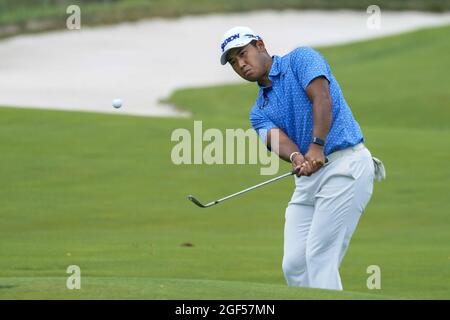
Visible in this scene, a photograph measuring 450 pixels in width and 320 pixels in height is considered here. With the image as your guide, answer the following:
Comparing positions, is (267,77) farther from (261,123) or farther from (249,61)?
(261,123)

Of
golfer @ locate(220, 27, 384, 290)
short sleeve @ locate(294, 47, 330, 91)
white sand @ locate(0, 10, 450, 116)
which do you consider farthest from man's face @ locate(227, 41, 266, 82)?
white sand @ locate(0, 10, 450, 116)

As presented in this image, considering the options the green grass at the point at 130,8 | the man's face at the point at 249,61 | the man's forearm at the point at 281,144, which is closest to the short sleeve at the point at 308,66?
the man's face at the point at 249,61

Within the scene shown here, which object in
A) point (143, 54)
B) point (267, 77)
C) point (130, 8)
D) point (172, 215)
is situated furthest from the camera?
point (130, 8)

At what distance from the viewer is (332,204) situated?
8656 mm

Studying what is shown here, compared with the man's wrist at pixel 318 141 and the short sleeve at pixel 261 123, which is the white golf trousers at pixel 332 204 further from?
the short sleeve at pixel 261 123

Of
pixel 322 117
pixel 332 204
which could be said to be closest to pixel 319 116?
pixel 322 117

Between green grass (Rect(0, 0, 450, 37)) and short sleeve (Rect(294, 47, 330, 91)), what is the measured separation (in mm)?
27129

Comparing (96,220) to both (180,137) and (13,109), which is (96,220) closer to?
(180,137)

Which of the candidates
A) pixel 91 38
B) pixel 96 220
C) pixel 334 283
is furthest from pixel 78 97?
pixel 334 283

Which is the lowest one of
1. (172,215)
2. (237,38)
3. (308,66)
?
(308,66)

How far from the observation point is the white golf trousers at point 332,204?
8.64 m

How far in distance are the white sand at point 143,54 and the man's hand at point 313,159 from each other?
19.5m

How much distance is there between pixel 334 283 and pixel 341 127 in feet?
3.26

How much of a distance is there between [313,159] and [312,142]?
11 cm
